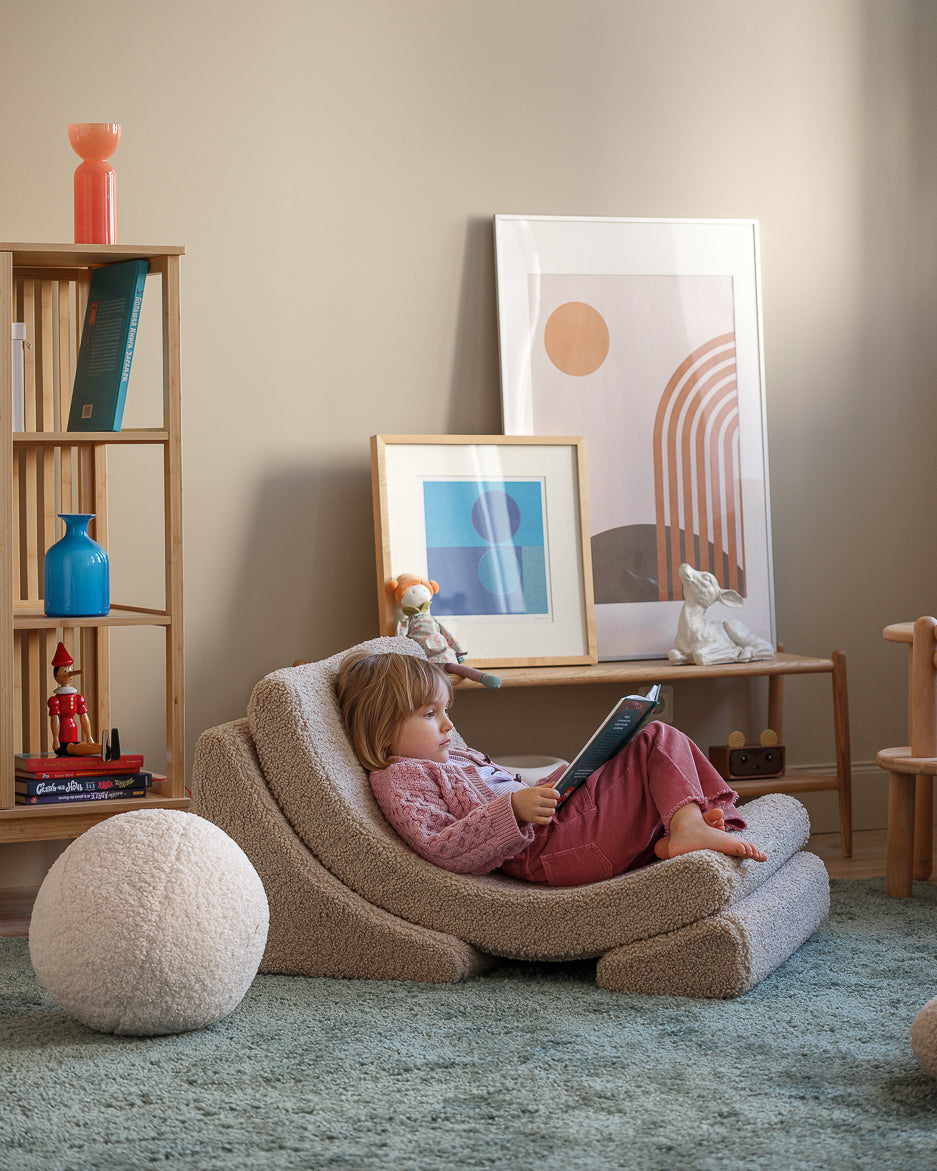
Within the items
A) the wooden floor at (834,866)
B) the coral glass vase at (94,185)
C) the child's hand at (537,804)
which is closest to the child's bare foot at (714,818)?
the child's hand at (537,804)

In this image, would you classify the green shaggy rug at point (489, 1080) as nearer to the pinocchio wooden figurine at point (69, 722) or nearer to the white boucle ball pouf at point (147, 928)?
the white boucle ball pouf at point (147, 928)

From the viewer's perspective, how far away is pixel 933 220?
11.4 feet

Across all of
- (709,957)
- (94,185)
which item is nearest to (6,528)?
(94,185)

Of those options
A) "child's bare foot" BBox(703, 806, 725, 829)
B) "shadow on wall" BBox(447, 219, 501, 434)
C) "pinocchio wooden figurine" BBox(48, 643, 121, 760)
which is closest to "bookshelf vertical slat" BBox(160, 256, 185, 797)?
"pinocchio wooden figurine" BBox(48, 643, 121, 760)

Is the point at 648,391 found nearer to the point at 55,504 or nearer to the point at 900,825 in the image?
the point at 900,825

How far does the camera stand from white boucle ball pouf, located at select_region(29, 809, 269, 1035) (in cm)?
165

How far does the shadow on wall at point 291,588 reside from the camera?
3.05 m

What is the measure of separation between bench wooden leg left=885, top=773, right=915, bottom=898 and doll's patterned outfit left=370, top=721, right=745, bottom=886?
25.6 inches

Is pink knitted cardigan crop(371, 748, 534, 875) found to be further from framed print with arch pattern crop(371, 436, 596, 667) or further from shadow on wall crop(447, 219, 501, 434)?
shadow on wall crop(447, 219, 501, 434)

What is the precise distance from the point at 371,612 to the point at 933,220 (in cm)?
193

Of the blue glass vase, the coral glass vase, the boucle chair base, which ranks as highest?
the coral glass vase

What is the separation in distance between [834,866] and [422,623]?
46.2 inches

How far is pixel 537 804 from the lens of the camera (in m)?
2.02

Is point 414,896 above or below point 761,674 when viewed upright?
below
